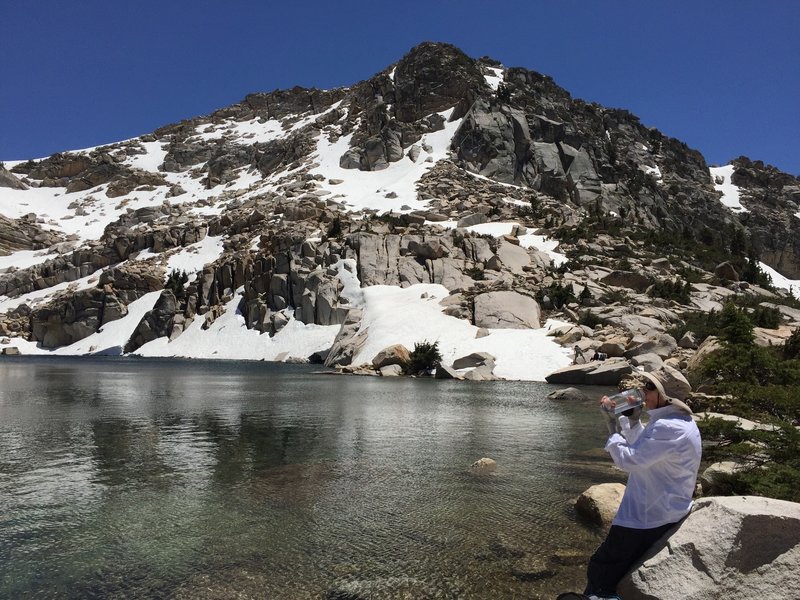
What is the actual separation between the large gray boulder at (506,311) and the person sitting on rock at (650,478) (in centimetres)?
3660

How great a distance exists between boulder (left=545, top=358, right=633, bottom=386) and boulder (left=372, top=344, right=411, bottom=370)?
10423mm

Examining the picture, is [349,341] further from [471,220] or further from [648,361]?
[471,220]

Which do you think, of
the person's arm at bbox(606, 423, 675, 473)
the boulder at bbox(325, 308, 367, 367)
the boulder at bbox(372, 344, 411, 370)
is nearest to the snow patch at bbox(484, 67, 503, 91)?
the boulder at bbox(325, 308, 367, 367)

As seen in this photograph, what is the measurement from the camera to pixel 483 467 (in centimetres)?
1167

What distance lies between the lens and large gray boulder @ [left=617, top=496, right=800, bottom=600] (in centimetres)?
446

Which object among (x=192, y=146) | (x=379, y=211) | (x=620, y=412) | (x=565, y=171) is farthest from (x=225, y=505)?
(x=192, y=146)

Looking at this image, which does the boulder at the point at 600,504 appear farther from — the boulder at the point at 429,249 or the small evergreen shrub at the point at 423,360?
the boulder at the point at 429,249

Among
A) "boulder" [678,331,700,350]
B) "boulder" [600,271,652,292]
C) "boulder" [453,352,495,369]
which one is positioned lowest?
"boulder" [453,352,495,369]

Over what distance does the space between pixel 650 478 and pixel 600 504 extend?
13.1 feet

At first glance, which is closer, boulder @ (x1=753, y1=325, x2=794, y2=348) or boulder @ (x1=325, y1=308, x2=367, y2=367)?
boulder @ (x1=753, y1=325, x2=794, y2=348)

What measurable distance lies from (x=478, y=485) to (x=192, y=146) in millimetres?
164277

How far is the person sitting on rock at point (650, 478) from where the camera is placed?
15.4ft

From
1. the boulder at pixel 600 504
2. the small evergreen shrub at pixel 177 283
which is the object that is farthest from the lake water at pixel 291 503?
the small evergreen shrub at pixel 177 283

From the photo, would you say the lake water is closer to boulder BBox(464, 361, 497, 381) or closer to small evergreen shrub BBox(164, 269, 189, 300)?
boulder BBox(464, 361, 497, 381)
